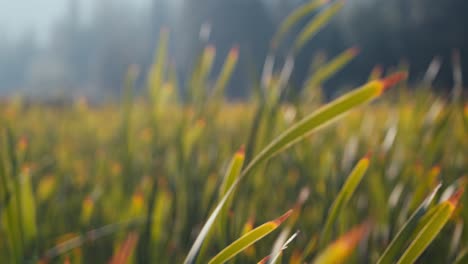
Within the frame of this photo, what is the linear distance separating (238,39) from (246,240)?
96.3ft

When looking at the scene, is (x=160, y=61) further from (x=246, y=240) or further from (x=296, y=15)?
(x=246, y=240)

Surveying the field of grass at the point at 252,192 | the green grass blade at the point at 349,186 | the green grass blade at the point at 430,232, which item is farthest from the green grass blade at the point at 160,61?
the green grass blade at the point at 430,232

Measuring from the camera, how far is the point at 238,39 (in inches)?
1151

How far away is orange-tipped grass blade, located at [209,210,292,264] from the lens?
0.28 meters

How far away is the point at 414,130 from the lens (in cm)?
98

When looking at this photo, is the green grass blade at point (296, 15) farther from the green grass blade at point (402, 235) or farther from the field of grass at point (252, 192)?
the green grass blade at point (402, 235)

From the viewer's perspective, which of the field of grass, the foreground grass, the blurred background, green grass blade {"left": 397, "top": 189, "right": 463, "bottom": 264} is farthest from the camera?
the blurred background

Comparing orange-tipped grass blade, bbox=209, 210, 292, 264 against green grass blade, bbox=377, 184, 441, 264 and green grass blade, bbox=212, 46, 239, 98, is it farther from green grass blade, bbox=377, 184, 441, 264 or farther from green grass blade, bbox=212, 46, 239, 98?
green grass blade, bbox=212, 46, 239, 98

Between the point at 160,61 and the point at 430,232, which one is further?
the point at 160,61

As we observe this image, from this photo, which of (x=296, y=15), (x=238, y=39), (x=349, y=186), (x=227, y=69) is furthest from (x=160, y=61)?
(x=238, y=39)

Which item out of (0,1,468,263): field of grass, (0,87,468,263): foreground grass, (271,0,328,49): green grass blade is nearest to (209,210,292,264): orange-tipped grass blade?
(0,1,468,263): field of grass

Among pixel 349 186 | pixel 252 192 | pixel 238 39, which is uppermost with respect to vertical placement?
pixel 349 186

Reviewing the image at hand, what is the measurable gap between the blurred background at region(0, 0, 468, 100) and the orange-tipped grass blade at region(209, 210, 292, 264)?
411 mm

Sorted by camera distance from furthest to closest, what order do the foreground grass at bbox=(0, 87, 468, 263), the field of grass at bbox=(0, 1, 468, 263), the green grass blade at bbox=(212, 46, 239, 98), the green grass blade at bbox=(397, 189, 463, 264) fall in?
the green grass blade at bbox=(212, 46, 239, 98) < the foreground grass at bbox=(0, 87, 468, 263) < the field of grass at bbox=(0, 1, 468, 263) < the green grass blade at bbox=(397, 189, 463, 264)
